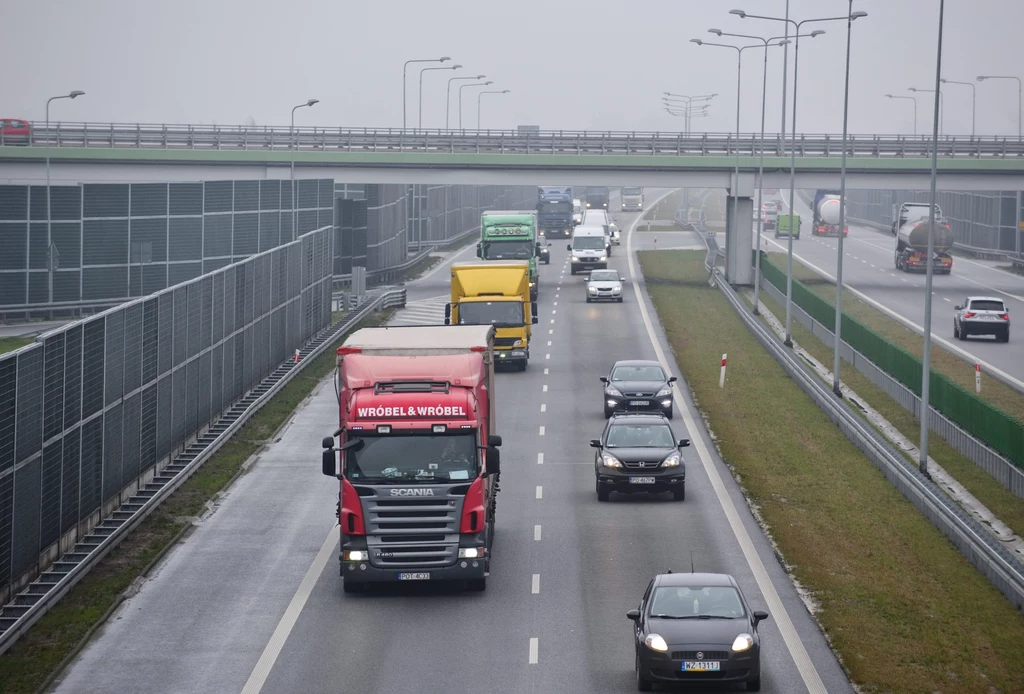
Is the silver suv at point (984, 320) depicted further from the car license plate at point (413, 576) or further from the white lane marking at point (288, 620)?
the car license plate at point (413, 576)

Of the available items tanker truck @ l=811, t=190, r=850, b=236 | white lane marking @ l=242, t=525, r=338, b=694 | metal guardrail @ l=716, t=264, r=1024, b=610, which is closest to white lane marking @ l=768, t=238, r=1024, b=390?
metal guardrail @ l=716, t=264, r=1024, b=610

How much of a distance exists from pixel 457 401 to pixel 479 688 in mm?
5610

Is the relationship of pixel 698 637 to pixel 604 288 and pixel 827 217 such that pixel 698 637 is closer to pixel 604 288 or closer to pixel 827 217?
pixel 604 288

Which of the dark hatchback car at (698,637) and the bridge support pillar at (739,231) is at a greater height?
the bridge support pillar at (739,231)

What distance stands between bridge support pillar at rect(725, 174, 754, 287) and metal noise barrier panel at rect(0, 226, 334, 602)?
125ft

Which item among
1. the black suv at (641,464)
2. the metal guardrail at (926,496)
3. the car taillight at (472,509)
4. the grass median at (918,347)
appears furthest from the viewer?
the grass median at (918,347)

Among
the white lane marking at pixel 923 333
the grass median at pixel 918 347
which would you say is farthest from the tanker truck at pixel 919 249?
the grass median at pixel 918 347

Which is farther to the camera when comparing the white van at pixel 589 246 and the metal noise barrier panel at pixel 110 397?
the white van at pixel 589 246

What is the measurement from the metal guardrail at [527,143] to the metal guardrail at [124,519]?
33012 mm

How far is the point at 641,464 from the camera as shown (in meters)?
31.0

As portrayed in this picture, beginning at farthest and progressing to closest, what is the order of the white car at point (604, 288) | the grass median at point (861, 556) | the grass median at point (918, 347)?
the white car at point (604, 288)
the grass median at point (918, 347)
the grass median at point (861, 556)

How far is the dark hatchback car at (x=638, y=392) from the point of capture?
41.3 meters

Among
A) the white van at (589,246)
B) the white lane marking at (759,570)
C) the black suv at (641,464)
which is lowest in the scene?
the white lane marking at (759,570)

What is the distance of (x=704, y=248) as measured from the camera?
366 ft
